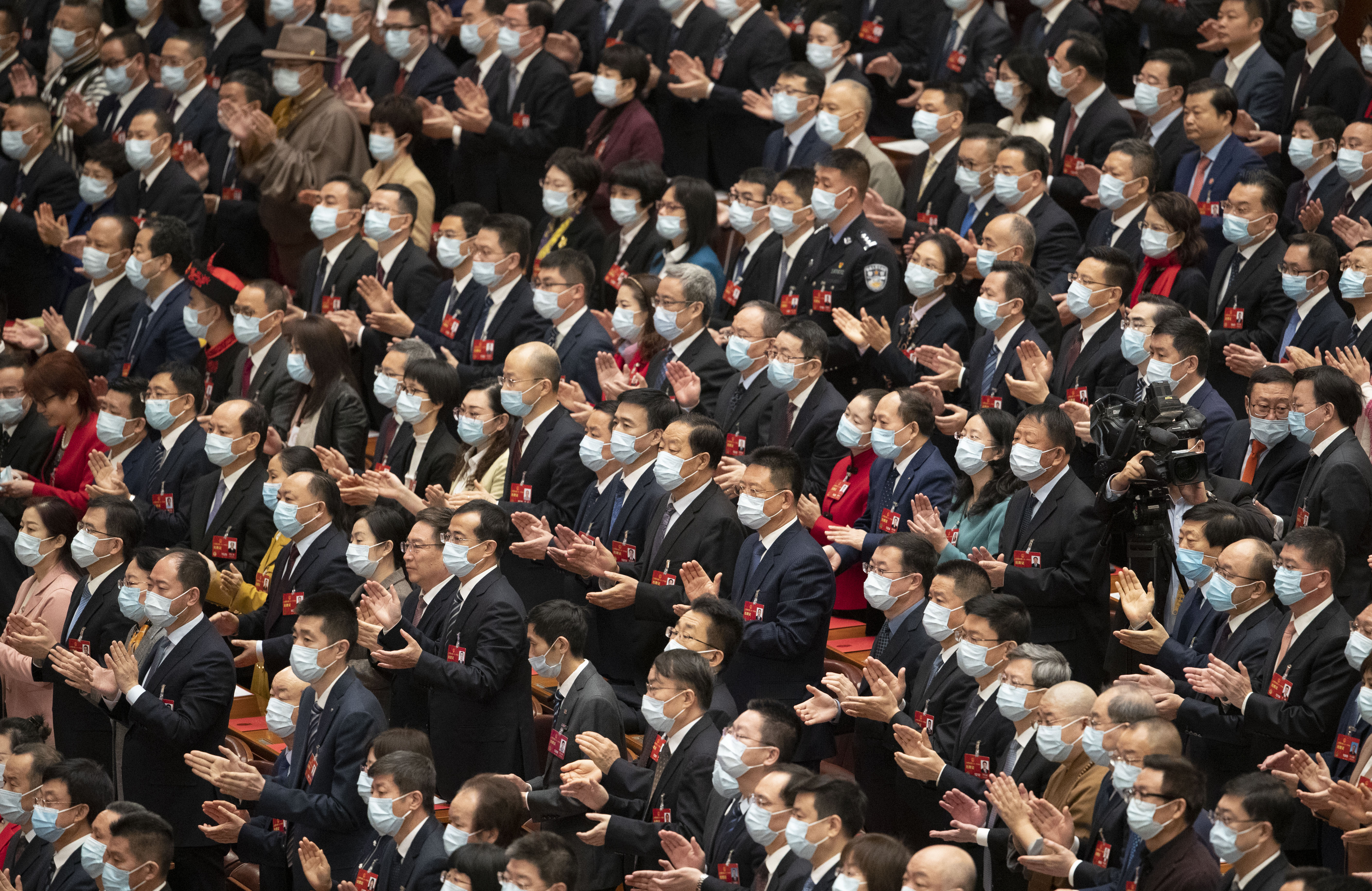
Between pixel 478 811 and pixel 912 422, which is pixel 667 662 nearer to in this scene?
pixel 478 811

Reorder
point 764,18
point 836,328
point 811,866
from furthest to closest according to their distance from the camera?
point 764,18, point 836,328, point 811,866

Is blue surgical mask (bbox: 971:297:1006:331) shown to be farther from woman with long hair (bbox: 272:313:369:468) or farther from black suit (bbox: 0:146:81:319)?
black suit (bbox: 0:146:81:319)

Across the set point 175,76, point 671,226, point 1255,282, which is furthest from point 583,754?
point 175,76

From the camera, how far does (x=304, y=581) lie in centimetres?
771

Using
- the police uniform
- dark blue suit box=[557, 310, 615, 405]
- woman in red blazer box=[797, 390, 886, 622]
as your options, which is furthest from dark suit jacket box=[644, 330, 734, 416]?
woman in red blazer box=[797, 390, 886, 622]

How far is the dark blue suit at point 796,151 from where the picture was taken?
9.95 meters

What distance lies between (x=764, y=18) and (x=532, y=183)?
5.55 ft

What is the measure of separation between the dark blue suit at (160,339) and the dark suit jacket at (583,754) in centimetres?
417

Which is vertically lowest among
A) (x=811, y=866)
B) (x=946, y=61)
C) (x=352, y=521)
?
(x=352, y=521)

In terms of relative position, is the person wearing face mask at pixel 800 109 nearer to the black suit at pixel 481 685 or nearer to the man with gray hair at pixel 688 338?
the man with gray hair at pixel 688 338

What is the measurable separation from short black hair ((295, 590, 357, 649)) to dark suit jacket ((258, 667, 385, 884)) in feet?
0.55

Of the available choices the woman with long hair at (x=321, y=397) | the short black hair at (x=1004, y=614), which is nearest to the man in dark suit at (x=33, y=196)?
the woman with long hair at (x=321, y=397)

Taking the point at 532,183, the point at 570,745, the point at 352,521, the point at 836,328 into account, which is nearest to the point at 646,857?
the point at 570,745

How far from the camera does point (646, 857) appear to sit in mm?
6211
